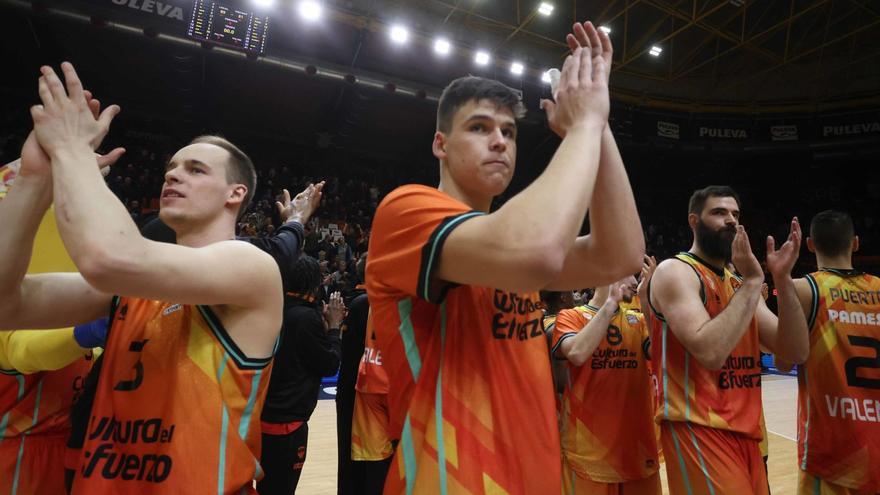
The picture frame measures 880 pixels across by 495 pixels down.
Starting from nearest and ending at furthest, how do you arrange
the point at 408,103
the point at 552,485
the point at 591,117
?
the point at 591,117 < the point at 552,485 < the point at 408,103

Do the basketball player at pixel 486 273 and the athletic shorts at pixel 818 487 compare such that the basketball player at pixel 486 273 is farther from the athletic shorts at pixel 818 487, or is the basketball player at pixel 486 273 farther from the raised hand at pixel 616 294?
the athletic shorts at pixel 818 487

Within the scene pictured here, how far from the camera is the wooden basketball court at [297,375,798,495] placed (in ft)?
16.2

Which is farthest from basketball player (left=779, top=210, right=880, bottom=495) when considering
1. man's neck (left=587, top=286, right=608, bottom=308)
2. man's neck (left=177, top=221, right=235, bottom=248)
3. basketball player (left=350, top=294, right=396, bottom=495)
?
man's neck (left=177, top=221, right=235, bottom=248)

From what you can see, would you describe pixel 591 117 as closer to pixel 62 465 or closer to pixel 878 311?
pixel 62 465

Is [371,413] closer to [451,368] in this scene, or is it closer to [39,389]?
[39,389]

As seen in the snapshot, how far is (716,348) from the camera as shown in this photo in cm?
247

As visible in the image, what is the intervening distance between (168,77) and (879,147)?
23.1 m

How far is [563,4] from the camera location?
49.4ft

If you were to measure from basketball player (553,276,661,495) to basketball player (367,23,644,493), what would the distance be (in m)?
1.92

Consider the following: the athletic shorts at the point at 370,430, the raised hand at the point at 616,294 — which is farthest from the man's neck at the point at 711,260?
the athletic shorts at the point at 370,430

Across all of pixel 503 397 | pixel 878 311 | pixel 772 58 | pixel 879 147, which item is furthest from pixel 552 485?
pixel 879 147

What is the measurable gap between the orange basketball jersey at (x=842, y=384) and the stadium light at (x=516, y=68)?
1377 centimetres

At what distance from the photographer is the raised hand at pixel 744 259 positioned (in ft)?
Result: 8.43

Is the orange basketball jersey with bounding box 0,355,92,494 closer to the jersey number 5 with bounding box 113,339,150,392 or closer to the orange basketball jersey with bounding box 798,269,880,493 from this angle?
the jersey number 5 with bounding box 113,339,150,392
